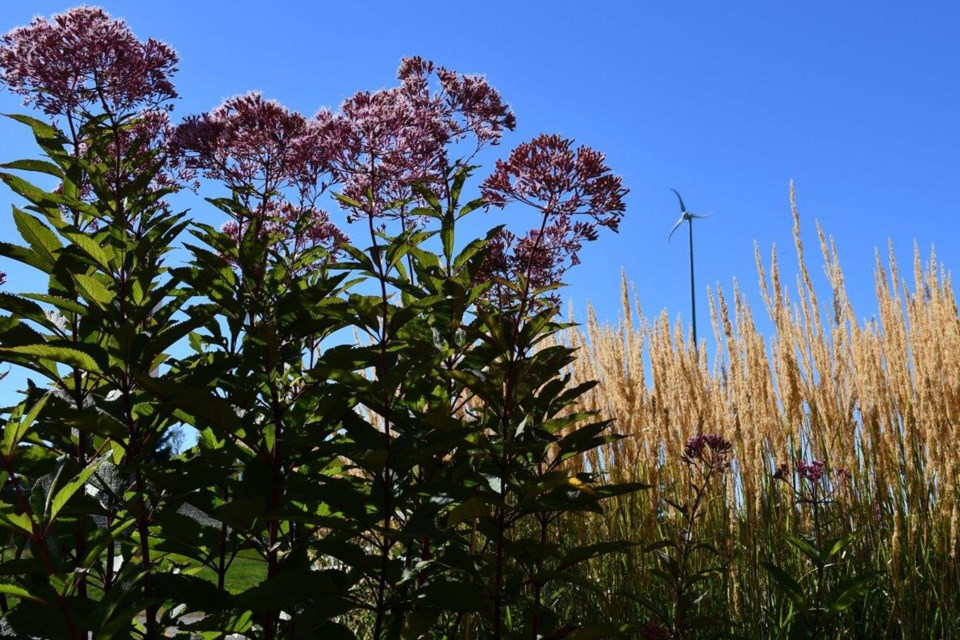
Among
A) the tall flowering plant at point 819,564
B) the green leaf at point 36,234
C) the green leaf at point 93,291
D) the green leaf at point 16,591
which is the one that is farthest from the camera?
the tall flowering plant at point 819,564

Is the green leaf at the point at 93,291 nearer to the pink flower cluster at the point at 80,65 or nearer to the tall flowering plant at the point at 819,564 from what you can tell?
the pink flower cluster at the point at 80,65

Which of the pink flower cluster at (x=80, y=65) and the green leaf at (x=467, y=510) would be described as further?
the pink flower cluster at (x=80, y=65)

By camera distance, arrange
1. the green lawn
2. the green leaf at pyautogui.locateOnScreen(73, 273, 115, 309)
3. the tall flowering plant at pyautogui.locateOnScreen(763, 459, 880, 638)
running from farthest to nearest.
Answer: the green lawn
the tall flowering plant at pyautogui.locateOnScreen(763, 459, 880, 638)
the green leaf at pyautogui.locateOnScreen(73, 273, 115, 309)

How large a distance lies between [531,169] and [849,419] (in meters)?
2.05

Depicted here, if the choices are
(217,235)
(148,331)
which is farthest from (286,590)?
(217,235)

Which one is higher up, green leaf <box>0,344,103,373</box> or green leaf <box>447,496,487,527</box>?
green leaf <box>0,344,103,373</box>

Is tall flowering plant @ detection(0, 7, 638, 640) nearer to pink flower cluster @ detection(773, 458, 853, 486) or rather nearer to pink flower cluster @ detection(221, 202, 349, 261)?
pink flower cluster @ detection(221, 202, 349, 261)

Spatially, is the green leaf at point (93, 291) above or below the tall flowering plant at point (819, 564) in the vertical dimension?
above

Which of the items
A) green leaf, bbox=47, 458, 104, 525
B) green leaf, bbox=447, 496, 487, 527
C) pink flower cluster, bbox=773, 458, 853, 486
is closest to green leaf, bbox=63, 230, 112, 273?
green leaf, bbox=47, 458, 104, 525

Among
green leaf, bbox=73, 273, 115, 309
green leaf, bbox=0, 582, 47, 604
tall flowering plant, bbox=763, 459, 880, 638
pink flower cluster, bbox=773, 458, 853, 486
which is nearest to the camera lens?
green leaf, bbox=0, 582, 47, 604

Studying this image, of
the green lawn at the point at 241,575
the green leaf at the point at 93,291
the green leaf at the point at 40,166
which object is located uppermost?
the green leaf at the point at 40,166

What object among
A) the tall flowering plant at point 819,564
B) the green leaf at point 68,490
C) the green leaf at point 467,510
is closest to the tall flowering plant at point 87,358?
the green leaf at point 68,490

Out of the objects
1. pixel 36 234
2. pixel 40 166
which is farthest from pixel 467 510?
pixel 40 166

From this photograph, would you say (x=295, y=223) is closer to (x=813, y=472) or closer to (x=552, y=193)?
(x=552, y=193)
